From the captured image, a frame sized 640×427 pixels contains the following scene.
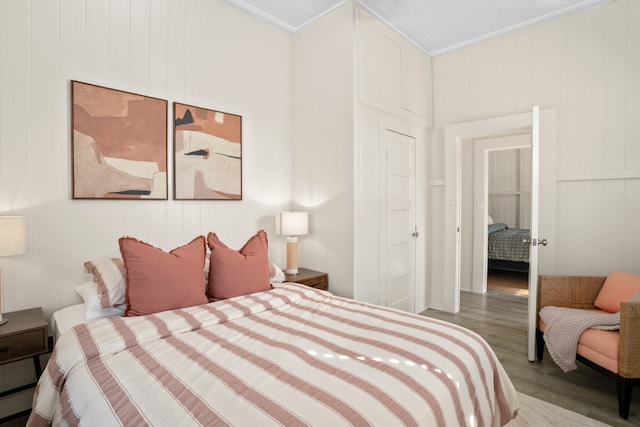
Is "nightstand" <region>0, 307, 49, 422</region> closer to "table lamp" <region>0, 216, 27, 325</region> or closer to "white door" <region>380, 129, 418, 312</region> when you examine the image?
"table lamp" <region>0, 216, 27, 325</region>

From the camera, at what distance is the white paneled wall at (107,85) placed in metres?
2.05

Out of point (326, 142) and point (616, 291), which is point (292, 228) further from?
point (616, 291)

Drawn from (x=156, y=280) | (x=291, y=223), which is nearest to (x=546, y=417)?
(x=291, y=223)

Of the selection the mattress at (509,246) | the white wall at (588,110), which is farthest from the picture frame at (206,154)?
the mattress at (509,246)

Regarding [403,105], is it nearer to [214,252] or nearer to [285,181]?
[285,181]

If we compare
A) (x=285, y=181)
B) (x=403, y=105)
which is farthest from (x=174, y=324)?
(x=403, y=105)

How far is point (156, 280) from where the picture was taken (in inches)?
76.4

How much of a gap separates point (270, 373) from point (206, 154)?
205 centimetres

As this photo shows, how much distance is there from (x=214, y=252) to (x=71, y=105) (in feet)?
4.37

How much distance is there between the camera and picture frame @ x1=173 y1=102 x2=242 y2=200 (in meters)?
2.69

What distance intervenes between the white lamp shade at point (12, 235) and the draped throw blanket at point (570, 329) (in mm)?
3416

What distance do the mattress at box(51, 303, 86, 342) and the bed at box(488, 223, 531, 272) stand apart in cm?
573

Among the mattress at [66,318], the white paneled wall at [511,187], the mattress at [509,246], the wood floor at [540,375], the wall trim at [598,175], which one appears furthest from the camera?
the white paneled wall at [511,187]

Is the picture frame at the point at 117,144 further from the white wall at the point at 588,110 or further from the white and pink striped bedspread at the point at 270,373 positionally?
the white wall at the point at 588,110
